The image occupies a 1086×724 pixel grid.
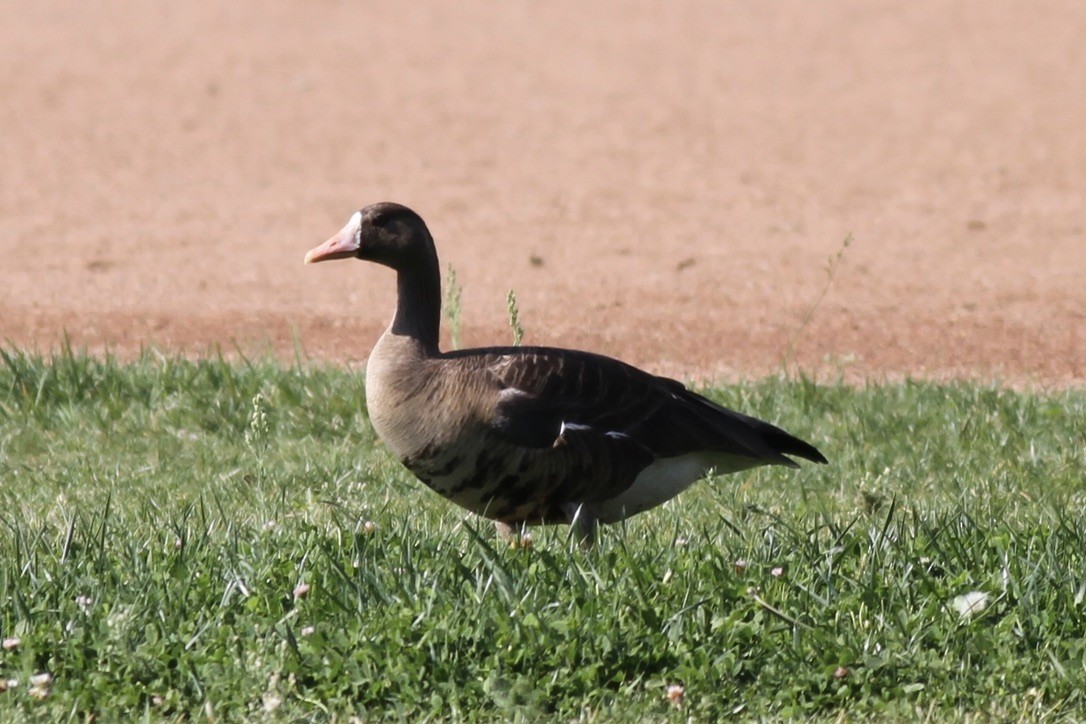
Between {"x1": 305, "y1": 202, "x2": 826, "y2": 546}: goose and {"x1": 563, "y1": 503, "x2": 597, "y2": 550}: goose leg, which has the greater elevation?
{"x1": 305, "y1": 202, "x2": 826, "y2": 546}: goose

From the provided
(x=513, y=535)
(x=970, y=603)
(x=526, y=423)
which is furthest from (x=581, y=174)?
(x=970, y=603)

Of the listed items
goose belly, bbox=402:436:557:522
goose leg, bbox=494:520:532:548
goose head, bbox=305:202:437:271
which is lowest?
goose leg, bbox=494:520:532:548

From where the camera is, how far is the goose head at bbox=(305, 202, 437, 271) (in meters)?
5.34

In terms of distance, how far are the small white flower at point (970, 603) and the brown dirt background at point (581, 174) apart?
3.73 m

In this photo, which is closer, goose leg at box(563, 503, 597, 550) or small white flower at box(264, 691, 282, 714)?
small white flower at box(264, 691, 282, 714)

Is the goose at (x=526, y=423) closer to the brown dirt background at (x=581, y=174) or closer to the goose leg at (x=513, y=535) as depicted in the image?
the goose leg at (x=513, y=535)

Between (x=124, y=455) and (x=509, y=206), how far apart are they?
5936mm

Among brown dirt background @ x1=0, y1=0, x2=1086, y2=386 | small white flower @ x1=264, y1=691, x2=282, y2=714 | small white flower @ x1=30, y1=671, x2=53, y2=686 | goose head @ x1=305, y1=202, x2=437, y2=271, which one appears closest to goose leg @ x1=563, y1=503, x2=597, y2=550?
goose head @ x1=305, y1=202, x2=437, y2=271

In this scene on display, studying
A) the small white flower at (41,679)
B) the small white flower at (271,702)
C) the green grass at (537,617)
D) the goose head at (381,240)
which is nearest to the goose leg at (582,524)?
the green grass at (537,617)

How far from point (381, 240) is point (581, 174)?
7.87 m

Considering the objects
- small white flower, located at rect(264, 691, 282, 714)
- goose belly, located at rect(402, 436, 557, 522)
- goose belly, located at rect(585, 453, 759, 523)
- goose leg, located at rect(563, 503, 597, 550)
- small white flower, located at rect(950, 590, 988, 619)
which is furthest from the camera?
goose belly, located at rect(585, 453, 759, 523)

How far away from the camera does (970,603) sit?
437cm

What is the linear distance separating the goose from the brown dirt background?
292 cm

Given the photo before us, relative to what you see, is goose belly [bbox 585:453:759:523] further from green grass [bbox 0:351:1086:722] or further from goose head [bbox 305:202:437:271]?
goose head [bbox 305:202:437:271]
